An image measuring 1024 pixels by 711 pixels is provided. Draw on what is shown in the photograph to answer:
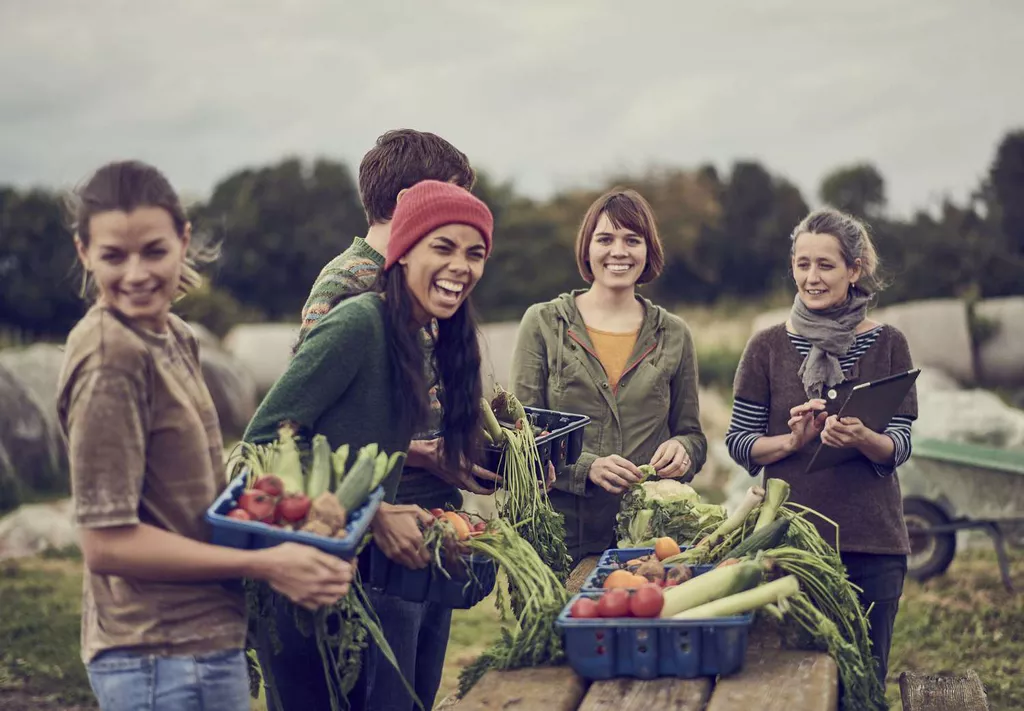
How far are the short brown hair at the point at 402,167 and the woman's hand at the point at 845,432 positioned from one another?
1.47 m

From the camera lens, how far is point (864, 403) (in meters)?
4.14

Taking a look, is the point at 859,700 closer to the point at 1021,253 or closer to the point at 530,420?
the point at 530,420

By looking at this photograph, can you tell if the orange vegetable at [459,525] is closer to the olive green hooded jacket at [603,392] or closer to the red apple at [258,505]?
the red apple at [258,505]

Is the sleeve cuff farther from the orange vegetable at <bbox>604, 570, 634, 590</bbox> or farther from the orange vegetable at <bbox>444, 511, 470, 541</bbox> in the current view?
the orange vegetable at <bbox>604, 570, 634, 590</bbox>

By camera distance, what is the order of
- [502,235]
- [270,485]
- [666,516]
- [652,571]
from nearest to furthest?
[270,485] → [652,571] → [666,516] → [502,235]

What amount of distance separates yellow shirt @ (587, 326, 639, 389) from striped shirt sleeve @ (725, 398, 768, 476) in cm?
46

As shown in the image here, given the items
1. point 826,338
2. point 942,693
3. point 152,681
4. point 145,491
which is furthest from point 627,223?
point 152,681

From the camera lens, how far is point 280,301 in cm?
2336

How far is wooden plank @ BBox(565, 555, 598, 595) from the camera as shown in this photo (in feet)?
13.1

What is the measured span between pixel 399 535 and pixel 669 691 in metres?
0.81

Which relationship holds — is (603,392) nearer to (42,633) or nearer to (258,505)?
(258,505)

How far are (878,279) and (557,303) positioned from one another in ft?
4.04

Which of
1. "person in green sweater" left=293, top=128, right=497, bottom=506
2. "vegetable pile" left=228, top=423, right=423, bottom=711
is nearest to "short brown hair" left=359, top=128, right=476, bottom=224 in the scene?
"person in green sweater" left=293, top=128, right=497, bottom=506

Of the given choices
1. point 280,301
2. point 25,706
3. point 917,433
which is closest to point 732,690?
point 25,706
